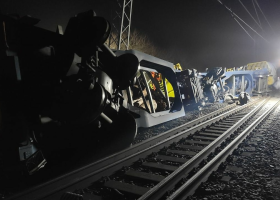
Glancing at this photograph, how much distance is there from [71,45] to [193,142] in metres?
3.16

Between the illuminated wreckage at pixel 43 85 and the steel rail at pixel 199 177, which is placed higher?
the illuminated wreckage at pixel 43 85

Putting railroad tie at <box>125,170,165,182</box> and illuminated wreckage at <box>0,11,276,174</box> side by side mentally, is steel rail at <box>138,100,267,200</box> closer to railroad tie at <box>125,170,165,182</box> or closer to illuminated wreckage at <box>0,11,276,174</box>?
railroad tie at <box>125,170,165,182</box>

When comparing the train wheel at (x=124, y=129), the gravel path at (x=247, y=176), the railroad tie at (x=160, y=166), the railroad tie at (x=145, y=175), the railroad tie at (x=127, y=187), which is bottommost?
the gravel path at (x=247, y=176)

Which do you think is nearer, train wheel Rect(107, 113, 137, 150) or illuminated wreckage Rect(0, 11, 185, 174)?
illuminated wreckage Rect(0, 11, 185, 174)

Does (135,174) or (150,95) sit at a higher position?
(150,95)

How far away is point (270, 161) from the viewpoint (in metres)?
3.63

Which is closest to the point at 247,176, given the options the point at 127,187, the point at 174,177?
the point at 174,177

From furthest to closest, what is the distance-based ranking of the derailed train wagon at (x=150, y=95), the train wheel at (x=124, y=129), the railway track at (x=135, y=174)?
the derailed train wagon at (x=150, y=95) → the train wheel at (x=124, y=129) → the railway track at (x=135, y=174)

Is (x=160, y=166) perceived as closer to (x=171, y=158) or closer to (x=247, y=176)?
(x=171, y=158)

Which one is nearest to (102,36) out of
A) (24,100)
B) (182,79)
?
(24,100)

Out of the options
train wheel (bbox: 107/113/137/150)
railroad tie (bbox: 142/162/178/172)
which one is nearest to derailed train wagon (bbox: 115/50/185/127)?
train wheel (bbox: 107/113/137/150)

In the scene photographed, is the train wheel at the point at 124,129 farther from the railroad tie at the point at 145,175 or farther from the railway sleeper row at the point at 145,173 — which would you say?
the railroad tie at the point at 145,175

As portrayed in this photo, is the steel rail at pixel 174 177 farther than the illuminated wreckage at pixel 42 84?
No

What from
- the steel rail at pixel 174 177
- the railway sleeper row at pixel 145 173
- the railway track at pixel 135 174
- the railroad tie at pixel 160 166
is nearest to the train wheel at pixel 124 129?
the railway track at pixel 135 174
